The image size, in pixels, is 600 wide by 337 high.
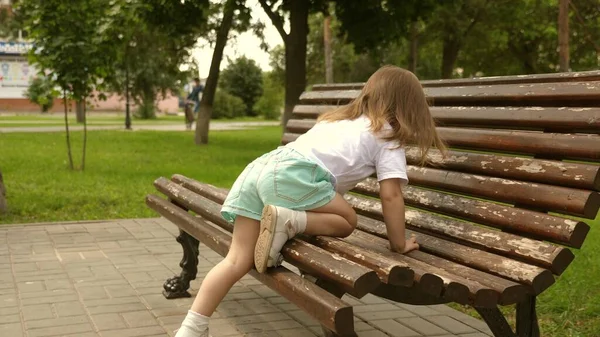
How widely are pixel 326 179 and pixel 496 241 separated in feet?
2.41

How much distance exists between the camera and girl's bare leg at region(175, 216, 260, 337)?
355 cm

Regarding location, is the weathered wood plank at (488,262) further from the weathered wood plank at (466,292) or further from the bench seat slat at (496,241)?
the weathered wood plank at (466,292)

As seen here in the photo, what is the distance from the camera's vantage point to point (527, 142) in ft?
11.5

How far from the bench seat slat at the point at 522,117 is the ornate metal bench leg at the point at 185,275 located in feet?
5.80

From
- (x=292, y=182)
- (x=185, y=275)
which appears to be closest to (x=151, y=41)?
(x=185, y=275)

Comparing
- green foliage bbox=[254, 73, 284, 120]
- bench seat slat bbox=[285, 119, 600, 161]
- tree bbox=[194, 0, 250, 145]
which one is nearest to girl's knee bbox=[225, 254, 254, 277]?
bench seat slat bbox=[285, 119, 600, 161]

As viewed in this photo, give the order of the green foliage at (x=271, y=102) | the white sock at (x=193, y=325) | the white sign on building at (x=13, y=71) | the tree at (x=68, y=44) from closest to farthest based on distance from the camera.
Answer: the white sock at (x=193, y=325) → the tree at (x=68, y=44) → the green foliage at (x=271, y=102) → the white sign on building at (x=13, y=71)

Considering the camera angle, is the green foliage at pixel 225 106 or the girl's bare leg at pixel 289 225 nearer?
the girl's bare leg at pixel 289 225

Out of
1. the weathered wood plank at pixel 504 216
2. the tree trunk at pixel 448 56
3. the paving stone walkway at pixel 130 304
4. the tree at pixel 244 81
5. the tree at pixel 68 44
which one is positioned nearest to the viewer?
the weathered wood plank at pixel 504 216

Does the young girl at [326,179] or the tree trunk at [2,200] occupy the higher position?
the young girl at [326,179]

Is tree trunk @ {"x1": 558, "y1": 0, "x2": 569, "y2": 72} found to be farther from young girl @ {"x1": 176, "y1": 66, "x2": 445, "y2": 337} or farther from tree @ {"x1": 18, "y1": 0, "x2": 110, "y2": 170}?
young girl @ {"x1": 176, "y1": 66, "x2": 445, "y2": 337}

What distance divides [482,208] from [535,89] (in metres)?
0.61

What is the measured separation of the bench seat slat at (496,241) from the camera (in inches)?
118

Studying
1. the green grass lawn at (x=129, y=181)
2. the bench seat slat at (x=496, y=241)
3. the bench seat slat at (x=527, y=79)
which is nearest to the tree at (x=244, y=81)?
the green grass lawn at (x=129, y=181)
